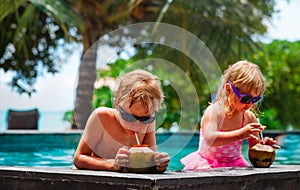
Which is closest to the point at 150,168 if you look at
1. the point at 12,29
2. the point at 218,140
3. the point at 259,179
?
the point at 259,179

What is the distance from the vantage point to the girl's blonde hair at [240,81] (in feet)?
10.1

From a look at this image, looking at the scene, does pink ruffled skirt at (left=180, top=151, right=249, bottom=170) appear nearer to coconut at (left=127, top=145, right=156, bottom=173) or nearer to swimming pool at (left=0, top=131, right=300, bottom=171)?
coconut at (left=127, top=145, right=156, bottom=173)

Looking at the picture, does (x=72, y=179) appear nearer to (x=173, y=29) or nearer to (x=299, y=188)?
(x=299, y=188)

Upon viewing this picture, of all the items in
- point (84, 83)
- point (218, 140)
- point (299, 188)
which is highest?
point (84, 83)

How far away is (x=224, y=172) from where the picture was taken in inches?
99.4

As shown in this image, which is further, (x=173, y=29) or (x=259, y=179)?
(x=173, y=29)

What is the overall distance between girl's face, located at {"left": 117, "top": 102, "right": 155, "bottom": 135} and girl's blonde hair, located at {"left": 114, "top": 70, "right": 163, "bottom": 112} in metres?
0.02

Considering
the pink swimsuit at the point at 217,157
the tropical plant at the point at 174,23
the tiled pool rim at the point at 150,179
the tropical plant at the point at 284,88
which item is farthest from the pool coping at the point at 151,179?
the tropical plant at the point at 284,88

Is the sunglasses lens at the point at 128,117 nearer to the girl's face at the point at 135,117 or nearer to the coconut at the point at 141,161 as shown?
the girl's face at the point at 135,117

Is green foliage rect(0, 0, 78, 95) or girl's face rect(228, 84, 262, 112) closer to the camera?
girl's face rect(228, 84, 262, 112)

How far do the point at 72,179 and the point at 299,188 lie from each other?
3.41 ft

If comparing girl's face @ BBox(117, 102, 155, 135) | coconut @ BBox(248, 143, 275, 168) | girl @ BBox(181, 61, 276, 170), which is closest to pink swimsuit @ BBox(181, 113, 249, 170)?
girl @ BBox(181, 61, 276, 170)

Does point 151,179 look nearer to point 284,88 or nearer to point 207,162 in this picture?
point 207,162

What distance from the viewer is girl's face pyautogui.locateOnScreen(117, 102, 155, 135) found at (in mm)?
2492
